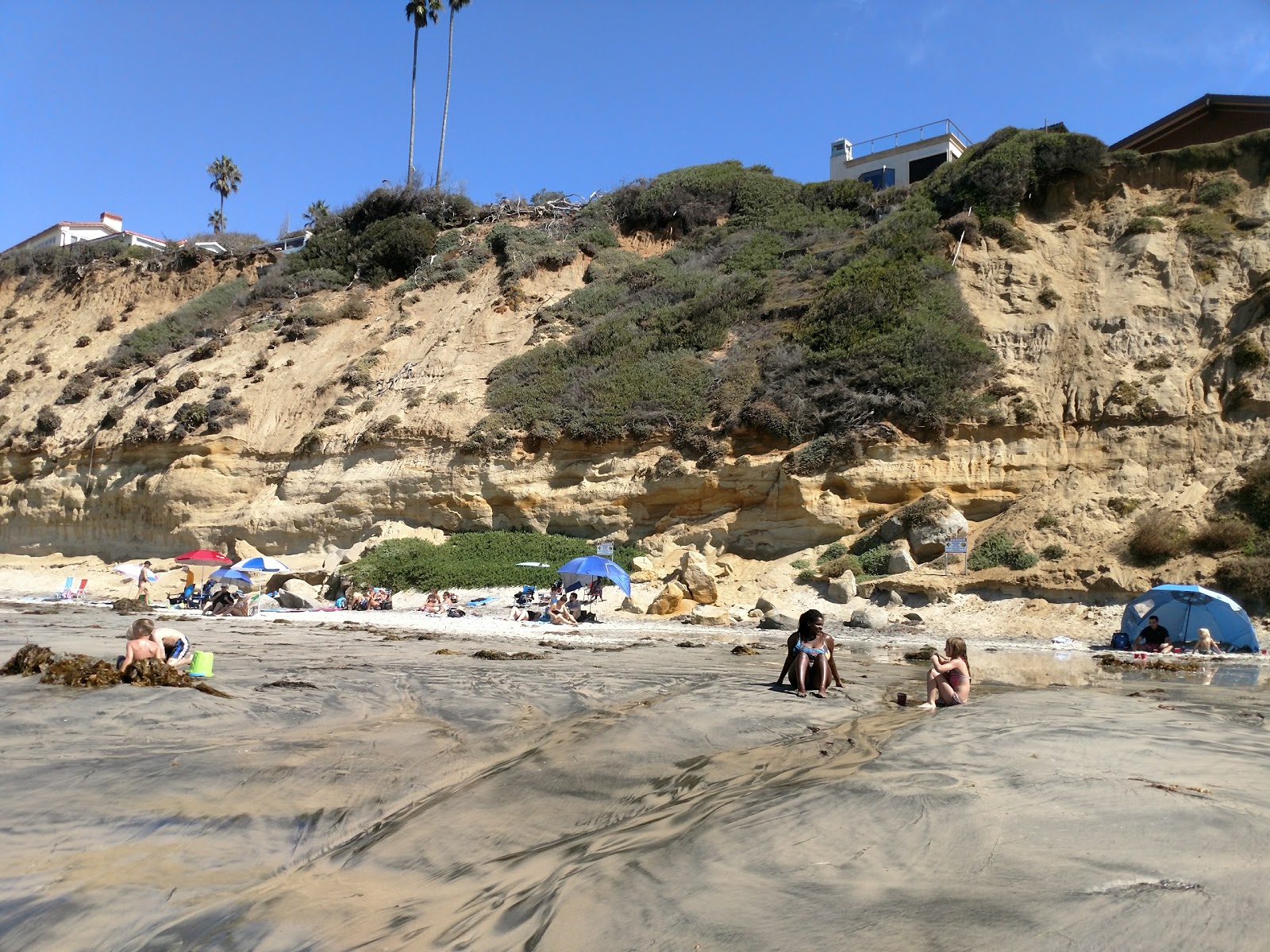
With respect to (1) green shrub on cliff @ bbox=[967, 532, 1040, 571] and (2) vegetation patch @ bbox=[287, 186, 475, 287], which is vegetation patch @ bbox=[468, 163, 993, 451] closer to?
(1) green shrub on cliff @ bbox=[967, 532, 1040, 571]

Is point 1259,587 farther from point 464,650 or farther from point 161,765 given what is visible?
point 161,765

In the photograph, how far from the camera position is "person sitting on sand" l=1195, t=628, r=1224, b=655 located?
13.4m

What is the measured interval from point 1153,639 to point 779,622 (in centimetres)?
635

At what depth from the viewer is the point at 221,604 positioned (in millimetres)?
18109

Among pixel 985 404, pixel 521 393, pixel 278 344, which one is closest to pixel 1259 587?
pixel 985 404

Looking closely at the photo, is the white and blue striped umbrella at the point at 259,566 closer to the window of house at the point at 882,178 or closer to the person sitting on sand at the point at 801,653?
the person sitting on sand at the point at 801,653

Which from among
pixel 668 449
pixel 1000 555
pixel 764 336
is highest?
pixel 764 336

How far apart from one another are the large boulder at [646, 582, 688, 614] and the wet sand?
10.1 metres

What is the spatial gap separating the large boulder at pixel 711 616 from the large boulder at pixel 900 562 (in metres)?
3.62

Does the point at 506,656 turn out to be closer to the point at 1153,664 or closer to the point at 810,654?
the point at 810,654

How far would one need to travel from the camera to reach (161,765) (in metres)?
5.22

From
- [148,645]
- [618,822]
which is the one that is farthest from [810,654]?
[148,645]

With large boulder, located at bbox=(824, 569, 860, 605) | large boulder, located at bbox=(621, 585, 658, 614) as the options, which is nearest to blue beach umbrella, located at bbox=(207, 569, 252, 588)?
large boulder, located at bbox=(621, 585, 658, 614)

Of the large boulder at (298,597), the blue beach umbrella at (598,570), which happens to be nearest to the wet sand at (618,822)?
the blue beach umbrella at (598,570)
